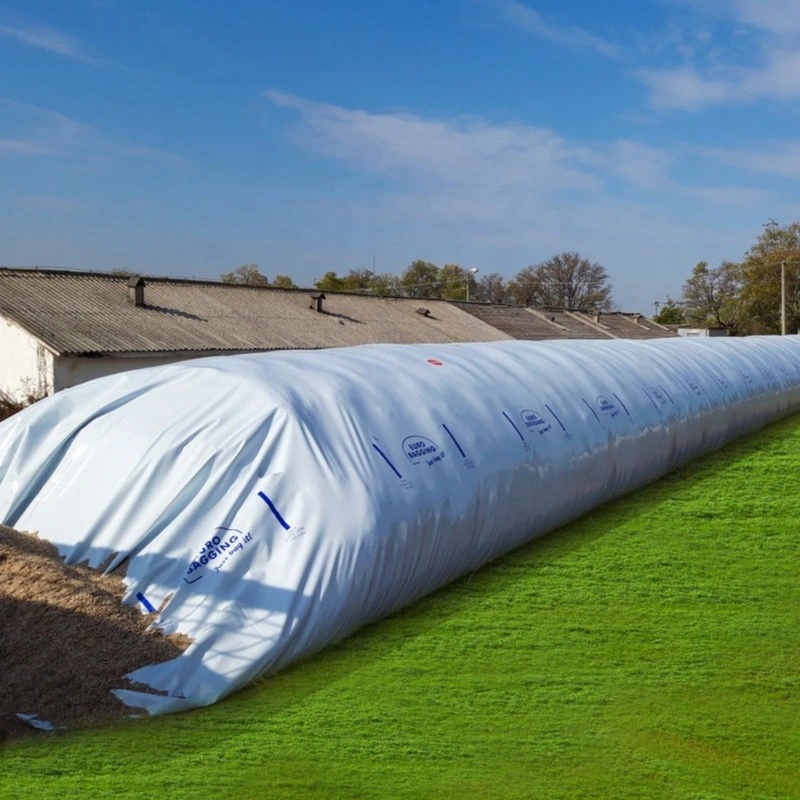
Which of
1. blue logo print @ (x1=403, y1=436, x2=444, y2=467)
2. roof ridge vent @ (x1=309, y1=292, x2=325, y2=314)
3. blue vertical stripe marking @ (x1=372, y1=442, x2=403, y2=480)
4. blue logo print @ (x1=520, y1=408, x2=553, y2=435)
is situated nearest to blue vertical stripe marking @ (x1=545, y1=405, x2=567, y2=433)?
blue logo print @ (x1=520, y1=408, x2=553, y2=435)

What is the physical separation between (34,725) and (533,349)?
715cm

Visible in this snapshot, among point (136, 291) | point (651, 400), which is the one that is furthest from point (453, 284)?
point (651, 400)

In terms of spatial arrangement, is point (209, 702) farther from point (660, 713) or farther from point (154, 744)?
point (660, 713)

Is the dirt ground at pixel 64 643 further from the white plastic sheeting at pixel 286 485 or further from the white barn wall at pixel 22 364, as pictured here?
the white barn wall at pixel 22 364

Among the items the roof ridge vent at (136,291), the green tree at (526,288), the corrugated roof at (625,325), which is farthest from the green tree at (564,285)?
the roof ridge vent at (136,291)

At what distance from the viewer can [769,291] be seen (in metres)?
63.8

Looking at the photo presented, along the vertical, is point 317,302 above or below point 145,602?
above

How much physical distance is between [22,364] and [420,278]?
2278 inches

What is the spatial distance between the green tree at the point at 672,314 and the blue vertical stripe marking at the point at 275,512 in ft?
229

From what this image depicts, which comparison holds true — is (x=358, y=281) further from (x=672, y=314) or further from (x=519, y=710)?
(x=519, y=710)

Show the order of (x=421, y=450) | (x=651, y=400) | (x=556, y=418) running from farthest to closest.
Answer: (x=651, y=400) → (x=556, y=418) → (x=421, y=450)

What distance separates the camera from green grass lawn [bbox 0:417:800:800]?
13.1 ft

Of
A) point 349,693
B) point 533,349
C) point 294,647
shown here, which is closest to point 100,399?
point 294,647

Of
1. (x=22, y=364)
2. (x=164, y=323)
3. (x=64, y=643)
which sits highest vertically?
(x=164, y=323)
